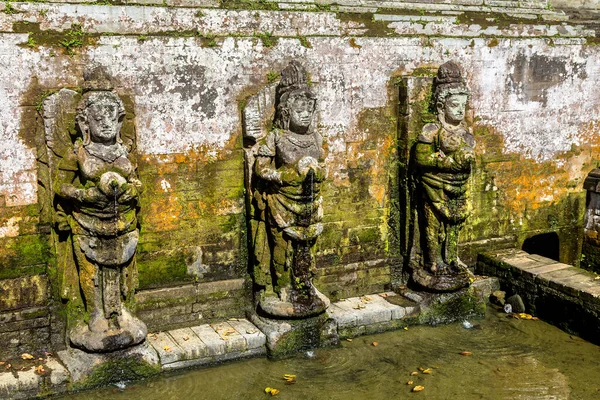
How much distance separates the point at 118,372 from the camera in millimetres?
6797

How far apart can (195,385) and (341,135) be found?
343 centimetres

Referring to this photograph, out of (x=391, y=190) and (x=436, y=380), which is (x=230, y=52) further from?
(x=436, y=380)

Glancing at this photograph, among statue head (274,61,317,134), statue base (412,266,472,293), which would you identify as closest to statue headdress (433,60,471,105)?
statue head (274,61,317,134)

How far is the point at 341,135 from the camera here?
8.38m

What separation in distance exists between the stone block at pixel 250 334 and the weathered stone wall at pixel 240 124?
328 mm

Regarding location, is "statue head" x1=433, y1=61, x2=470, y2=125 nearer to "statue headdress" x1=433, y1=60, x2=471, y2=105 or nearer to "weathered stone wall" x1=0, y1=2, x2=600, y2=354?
"statue headdress" x1=433, y1=60, x2=471, y2=105

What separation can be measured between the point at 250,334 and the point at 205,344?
52 cm

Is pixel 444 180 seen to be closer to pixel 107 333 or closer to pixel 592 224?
pixel 592 224

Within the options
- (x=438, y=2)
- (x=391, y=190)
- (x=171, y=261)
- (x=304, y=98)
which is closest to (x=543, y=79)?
(x=438, y=2)

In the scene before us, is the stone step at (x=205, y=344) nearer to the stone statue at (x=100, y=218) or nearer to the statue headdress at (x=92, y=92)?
the stone statue at (x=100, y=218)

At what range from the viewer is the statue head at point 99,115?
21.0ft

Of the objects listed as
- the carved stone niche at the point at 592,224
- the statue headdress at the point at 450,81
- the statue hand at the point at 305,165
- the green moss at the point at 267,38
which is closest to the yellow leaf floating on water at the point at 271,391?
the statue hand at the point at 305,165

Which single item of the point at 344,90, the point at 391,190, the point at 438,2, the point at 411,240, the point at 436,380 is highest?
the point at 438,2

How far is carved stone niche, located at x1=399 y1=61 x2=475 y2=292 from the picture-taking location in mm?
8188
